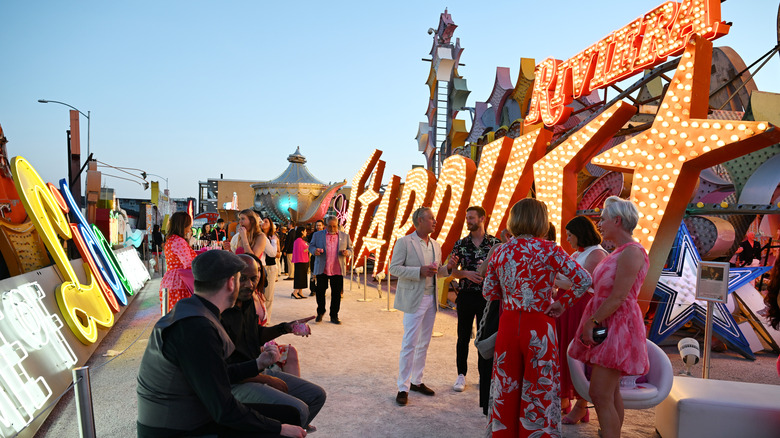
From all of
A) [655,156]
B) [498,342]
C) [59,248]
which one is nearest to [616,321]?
[498,342]

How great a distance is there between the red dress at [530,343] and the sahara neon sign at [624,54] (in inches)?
172

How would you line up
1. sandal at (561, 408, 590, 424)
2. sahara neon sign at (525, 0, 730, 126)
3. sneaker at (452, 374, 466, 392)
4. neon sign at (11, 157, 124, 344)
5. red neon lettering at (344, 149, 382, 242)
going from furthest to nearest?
red neon lettering at (344, 149, 382, 242), sahara neon sign at (525, 0, 730, 126), neon sign at (11, 157, 124, 344), sneaker at (452, 374, 466, 392), sandal at (561, 408, 590, 424)

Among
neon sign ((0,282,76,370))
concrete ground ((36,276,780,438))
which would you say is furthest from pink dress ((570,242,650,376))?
neon sign ((0,282,76,370))

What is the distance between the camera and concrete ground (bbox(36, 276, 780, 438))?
13.5 feet

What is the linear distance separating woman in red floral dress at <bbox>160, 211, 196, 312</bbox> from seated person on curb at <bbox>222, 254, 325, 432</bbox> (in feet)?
6.58

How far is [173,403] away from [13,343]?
2417 millimetres

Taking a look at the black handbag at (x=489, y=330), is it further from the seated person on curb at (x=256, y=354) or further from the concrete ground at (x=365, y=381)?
the seated person on curb at (x=256, y=354)

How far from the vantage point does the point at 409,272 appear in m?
4.89

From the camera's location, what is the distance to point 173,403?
7.09ft

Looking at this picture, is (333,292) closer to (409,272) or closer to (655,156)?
(409,272)

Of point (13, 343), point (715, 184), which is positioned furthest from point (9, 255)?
point (715, 184)

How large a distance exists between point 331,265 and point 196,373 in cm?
694

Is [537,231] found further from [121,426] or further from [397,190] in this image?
[397,190]

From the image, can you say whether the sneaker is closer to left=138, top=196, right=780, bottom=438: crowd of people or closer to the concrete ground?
the concrete ground
